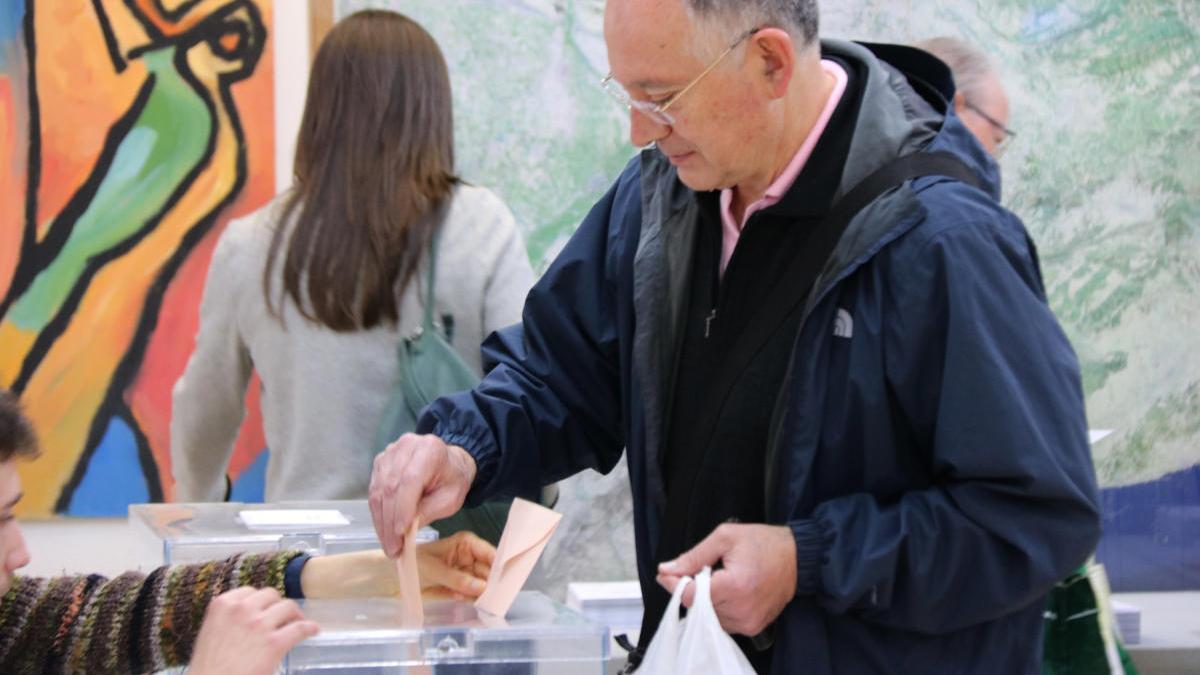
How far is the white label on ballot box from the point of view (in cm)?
185

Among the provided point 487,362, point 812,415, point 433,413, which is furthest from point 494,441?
point 812,415

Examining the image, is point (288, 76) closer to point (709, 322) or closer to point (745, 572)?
point (709, 322)

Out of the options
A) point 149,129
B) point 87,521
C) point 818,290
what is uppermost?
point 818,290

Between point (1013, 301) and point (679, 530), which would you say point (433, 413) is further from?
point (1013, 301)

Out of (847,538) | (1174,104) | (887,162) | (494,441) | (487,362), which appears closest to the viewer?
(847,538)

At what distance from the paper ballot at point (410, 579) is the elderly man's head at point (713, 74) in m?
0.49

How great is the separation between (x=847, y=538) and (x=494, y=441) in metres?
0.48

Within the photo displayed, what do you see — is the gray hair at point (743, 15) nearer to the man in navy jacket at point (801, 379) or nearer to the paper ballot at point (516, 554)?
the man in navy jacket at point (801, 379)

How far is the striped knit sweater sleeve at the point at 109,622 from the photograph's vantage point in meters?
1.80

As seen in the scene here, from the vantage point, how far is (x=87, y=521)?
3203mm

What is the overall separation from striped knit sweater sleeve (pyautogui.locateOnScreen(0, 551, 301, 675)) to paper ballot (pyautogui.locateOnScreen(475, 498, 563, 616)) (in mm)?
356

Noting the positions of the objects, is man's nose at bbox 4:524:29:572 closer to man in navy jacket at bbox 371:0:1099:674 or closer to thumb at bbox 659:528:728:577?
man in navy jacket at bbox 371:0:1099:674

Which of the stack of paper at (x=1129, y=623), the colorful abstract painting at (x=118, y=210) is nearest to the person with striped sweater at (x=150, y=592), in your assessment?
the colorful abstract painting at (x=118, y=210)

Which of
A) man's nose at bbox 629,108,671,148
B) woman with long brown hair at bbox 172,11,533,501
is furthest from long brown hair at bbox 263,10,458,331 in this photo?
man's nose at bbox 629,108,671,148
